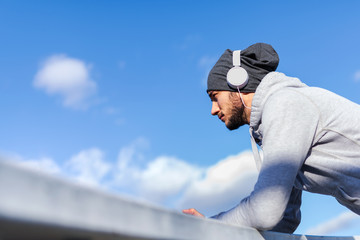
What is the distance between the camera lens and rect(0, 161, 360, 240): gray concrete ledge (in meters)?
0.56

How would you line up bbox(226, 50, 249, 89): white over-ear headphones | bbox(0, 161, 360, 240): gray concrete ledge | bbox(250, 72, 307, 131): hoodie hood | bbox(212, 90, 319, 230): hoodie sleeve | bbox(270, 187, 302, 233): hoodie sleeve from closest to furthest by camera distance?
bbox(0, 161, 360, 240): gray concrete ledge, bbox(212, 90, 319, 230): hoodie sleeve, bbox(250, 72, 307, 131): hoodie hood, bbox(226, 50, 249, 89): white over-ear headphones, bbox(270, 187, 302, 233): hoodie sleeve

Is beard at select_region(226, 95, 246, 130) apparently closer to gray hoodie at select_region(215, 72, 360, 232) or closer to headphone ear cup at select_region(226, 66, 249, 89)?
headphone ear cup at select_region(226, 66, 249, 89)

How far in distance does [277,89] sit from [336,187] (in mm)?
538

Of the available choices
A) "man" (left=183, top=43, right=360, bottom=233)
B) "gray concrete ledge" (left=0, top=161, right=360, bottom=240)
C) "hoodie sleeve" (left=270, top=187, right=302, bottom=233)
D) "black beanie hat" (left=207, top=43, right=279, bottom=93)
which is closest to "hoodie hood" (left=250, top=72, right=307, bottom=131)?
"man" (left=183, top=43, right=360, bottom=233)

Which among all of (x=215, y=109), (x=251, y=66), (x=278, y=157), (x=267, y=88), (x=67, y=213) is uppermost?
(x=251, y=66)

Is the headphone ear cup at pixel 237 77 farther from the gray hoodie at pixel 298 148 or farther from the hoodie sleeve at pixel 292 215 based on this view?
the hoodie sleeve at pixel 292 215

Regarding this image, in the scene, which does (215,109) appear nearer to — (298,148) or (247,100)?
(247,100)

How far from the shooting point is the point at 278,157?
1.65 meters

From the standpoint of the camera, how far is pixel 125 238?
2.59 feet

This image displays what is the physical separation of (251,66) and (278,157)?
0.84 metres

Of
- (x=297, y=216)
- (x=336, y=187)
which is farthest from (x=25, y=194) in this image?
(x=297, y=216)

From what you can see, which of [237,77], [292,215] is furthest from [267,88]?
[292,215]

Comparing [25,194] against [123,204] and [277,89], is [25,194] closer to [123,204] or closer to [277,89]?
[123,204]

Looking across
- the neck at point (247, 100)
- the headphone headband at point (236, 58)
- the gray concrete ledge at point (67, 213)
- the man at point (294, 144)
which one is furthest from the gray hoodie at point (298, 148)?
the gray concrete ledge at point (67, 213)
